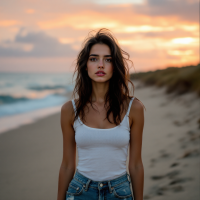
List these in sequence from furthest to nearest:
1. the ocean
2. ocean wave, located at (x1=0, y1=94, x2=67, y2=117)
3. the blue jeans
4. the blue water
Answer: the blue water, ocean wave, located at (x1=0, y1=94, x2=67, y2=117), the ocean, the blue jeans

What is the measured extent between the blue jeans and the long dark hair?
583 mm

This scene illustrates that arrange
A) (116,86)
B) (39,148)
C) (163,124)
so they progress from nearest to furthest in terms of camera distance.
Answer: (116,86)
(39,148)
(163,124)

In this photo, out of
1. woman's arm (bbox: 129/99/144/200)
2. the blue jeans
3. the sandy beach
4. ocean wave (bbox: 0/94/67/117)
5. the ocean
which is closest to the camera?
the blue jeans

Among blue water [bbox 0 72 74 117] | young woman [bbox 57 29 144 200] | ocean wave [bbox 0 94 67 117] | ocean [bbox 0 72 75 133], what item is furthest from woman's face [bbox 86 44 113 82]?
ocean wave [bbox 0 94 67 117]

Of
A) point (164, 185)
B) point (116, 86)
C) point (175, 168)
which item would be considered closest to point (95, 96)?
point (116, 86)

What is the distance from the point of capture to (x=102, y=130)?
1968 millimetres

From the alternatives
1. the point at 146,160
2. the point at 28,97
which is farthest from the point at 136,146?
the point at 28,97

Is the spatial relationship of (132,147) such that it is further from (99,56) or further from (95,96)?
(99,56)

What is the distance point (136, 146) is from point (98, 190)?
53 centimetres

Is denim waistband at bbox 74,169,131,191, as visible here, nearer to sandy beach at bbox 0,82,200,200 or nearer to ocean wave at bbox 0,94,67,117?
sandy beach at bbox 0,82,200,200

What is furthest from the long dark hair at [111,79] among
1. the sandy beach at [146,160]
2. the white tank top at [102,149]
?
the sandy beach at [146,160]

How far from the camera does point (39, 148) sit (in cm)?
678

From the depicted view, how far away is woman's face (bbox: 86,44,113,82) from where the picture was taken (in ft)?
7.13

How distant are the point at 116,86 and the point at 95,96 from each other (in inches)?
9.8
